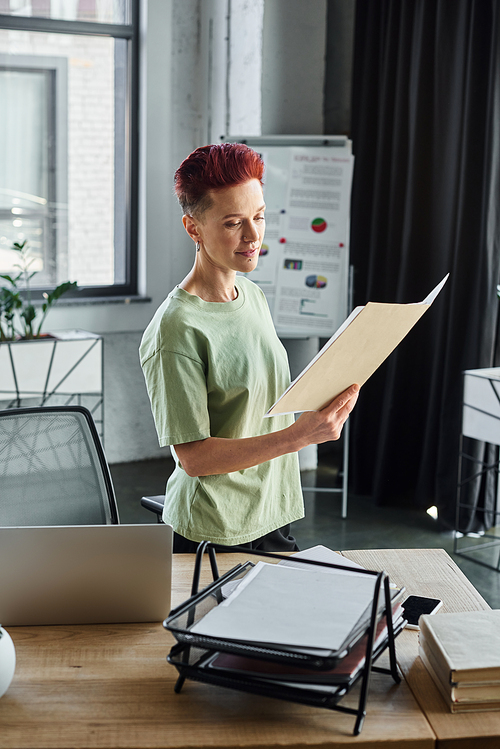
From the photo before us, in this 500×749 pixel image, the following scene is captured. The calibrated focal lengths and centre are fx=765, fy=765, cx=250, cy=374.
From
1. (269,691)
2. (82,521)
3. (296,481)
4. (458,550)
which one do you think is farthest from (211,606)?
(458,550)

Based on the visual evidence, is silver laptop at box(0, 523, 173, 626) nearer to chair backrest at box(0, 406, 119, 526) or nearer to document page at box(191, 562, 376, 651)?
document page at box(191, 562, 376, 651)

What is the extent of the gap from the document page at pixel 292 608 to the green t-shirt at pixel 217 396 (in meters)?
0.32

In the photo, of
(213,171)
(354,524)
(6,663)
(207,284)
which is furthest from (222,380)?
(354,524)

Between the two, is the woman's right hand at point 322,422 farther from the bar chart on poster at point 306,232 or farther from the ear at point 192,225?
the bar chart on poster at point 306,232

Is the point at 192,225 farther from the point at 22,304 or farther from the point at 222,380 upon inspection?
the point at 22,304

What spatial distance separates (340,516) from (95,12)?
3040mm

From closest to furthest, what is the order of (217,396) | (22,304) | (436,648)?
(436,648), (217,396), (22,304)

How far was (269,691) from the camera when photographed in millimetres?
928

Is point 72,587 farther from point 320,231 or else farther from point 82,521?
point 320,231

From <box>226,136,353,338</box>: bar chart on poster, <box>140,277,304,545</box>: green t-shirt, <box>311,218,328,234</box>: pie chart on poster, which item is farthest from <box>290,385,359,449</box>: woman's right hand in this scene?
<box>311,218,328,234</box>: pie chart on poster

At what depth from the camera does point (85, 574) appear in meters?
1.14

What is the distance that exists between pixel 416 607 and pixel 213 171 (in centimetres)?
82

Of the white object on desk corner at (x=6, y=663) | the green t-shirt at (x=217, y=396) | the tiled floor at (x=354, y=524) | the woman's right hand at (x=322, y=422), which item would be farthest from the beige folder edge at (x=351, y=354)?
the tiled floor at (x=354, y=524)

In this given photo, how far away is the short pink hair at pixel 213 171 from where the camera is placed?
137 centimetres
